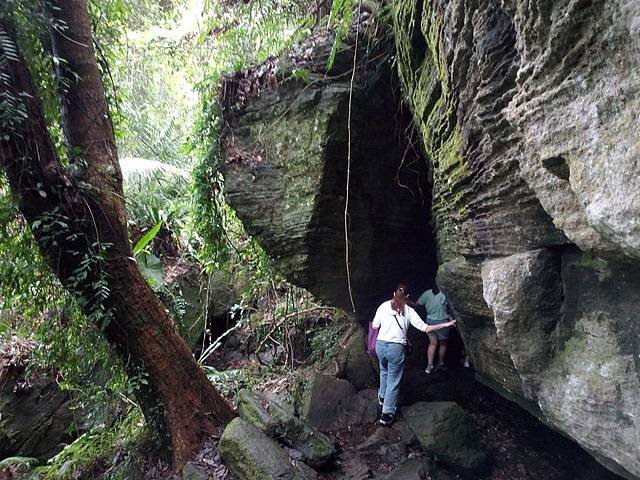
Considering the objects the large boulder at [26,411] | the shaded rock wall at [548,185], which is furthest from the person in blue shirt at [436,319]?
the large boulder at [26,411]

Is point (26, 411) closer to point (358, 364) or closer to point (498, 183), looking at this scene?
point (358, 364)

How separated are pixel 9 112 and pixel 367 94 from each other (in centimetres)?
353

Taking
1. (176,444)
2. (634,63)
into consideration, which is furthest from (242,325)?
(634,63)

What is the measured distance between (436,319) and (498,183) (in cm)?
301

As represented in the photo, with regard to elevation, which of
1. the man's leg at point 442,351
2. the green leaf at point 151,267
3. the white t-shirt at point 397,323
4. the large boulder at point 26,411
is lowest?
the large boulder at point 26,411

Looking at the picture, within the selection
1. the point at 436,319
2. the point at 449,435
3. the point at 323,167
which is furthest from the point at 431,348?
the point at 323,167

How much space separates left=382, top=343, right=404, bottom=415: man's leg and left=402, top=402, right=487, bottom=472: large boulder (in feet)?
0.90

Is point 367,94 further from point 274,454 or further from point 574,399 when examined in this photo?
point 274,454

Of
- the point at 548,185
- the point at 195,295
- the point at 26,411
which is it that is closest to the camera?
the point at 548,185

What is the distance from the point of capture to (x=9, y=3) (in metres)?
4.03

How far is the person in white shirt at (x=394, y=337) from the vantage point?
211 inches

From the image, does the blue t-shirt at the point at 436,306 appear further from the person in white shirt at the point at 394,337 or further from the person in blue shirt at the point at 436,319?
the person in white shirt at the point at 394,337

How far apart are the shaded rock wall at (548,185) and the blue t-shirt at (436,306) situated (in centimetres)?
152

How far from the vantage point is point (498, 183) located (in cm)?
319
